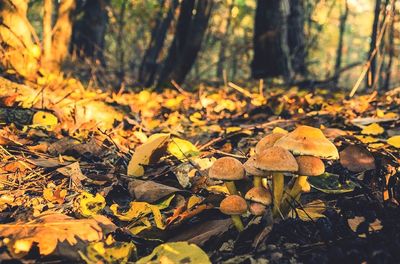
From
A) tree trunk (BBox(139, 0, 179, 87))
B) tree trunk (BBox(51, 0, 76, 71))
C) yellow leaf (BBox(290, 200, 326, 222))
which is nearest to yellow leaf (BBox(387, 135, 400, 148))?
yellow leaf (BBox(290, 200, 326, 222))

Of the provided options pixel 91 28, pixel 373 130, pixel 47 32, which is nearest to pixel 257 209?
pixel 373 130

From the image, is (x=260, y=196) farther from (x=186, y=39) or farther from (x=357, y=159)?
(x=186, y=39)

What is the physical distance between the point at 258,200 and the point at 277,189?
136mm

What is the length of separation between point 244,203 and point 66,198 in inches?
38.3

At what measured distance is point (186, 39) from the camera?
6.11 m

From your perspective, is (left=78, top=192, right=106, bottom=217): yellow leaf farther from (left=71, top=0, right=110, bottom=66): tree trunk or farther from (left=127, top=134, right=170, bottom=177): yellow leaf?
(left=71, top=0, right=110, bottom=66): tree trunk

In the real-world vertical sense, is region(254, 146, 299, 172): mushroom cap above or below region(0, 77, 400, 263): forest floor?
above

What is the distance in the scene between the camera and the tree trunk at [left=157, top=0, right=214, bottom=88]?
5961mm

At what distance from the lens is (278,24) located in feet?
22.7

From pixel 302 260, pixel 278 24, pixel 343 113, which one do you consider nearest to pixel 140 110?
pixel 343 113

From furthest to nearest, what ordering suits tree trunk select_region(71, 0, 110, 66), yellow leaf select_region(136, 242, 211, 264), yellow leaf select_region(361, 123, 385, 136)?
tree trunk select_region(71, 0, 110, 66) → yellow leaf select_region(361, 123, 385, 136) → yellow leaf select_region(136, 242, 211, 264)

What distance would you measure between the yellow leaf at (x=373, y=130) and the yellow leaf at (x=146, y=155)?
143 centimetres

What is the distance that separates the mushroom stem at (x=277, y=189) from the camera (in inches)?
65.0

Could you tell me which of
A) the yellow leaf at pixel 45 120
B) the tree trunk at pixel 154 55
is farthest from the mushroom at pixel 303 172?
the tree trunk at pixel 154 55
